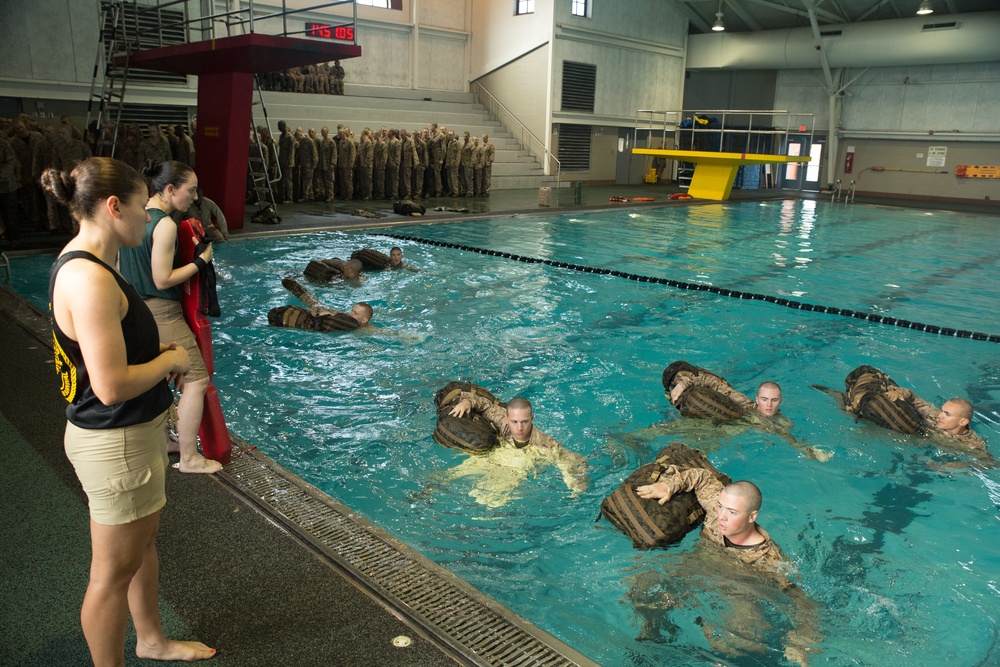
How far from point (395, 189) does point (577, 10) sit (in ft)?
36.3

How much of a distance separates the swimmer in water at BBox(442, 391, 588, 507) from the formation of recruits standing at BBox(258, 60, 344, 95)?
20677 mm

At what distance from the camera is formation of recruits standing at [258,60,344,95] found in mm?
22891

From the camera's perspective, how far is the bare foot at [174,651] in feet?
7.93

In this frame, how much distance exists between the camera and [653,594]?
3.45 metres

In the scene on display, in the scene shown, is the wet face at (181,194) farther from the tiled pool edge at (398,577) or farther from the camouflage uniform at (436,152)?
the camouflage uniform at (436,152)

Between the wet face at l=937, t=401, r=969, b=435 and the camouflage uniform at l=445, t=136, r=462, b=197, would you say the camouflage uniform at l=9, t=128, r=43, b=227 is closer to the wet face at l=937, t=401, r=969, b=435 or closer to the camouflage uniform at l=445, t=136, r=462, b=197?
the camouflage uniform at l=445, t=136, r=462, b=197

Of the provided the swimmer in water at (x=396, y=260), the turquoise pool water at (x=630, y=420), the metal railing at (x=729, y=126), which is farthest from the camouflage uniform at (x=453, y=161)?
the swimmer in water at (x=396, y=260)

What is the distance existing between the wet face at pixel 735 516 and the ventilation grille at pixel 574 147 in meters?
24.5

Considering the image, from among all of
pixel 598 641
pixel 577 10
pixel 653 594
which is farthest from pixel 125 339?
pixel 577 10

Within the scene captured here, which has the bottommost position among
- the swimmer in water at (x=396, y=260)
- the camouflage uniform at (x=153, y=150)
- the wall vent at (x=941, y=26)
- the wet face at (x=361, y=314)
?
the wet face at (x=361, y=314)

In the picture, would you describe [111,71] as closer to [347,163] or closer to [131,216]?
[347,163]

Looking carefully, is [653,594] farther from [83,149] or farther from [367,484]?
[83,149]

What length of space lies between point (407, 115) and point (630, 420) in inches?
805

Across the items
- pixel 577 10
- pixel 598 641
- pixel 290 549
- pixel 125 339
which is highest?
pixel 577 10
